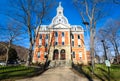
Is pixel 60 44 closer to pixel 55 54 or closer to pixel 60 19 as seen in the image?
pixel 55 54

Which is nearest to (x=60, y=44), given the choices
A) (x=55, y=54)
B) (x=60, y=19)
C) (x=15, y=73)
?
(x=55, y=54)

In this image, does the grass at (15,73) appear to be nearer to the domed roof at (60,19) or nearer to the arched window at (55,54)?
the arched window at (55,54)

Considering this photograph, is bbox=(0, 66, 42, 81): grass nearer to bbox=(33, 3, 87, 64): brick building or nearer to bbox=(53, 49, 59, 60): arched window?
bbox=(33, 3, 87, 64): brick building

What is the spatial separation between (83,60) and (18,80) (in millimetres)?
27397

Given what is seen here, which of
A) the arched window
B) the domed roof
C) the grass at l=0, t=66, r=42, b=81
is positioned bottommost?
the grass at l=0, t=66, r=42, b=81

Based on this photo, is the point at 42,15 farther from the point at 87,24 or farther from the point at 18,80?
the point at 18,80

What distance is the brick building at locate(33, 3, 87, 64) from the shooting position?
3638 centimetres

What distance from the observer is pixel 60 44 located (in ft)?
122

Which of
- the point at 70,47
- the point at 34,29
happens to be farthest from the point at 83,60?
the point at 34,29

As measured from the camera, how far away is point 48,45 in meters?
37.3

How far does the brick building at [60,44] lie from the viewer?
119 feet

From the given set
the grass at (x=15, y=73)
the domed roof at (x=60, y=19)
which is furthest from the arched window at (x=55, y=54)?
the grass at (x=15, y=73)

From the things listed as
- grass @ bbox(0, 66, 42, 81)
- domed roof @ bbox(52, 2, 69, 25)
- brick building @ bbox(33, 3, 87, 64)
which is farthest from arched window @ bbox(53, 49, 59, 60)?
grass @ bbox(0, 66, 42, 81)

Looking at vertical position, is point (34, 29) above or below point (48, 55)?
above
